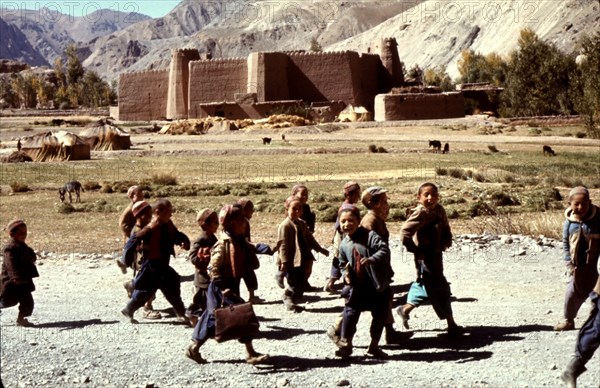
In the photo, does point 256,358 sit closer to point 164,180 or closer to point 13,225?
point 13,225

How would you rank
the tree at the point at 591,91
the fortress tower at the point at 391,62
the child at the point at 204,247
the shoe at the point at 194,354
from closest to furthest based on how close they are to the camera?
the shoe at the point at 194,354, the child at the point at 204,247, the tree at the point at 591,91, the fortress tower at the point at 391,62

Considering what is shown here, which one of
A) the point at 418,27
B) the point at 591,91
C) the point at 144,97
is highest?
the point at 418,27

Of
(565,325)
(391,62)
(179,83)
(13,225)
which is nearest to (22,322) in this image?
(13,225)

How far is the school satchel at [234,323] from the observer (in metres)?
7.18

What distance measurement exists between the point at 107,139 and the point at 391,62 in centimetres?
2519

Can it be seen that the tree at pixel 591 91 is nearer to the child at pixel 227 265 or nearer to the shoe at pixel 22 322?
the child at pixel 227 265

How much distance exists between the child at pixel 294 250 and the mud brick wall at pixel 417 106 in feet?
131

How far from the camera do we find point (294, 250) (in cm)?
955

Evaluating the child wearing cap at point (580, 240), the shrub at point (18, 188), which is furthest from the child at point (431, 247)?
the shrub at point (18, 188)

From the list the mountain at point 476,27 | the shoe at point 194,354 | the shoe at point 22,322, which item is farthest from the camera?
the mountain at point 476,27

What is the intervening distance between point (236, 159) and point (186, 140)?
379 inches

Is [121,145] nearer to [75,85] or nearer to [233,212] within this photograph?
[233,212]

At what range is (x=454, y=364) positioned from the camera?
7.08 metres

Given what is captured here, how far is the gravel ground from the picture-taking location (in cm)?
681
